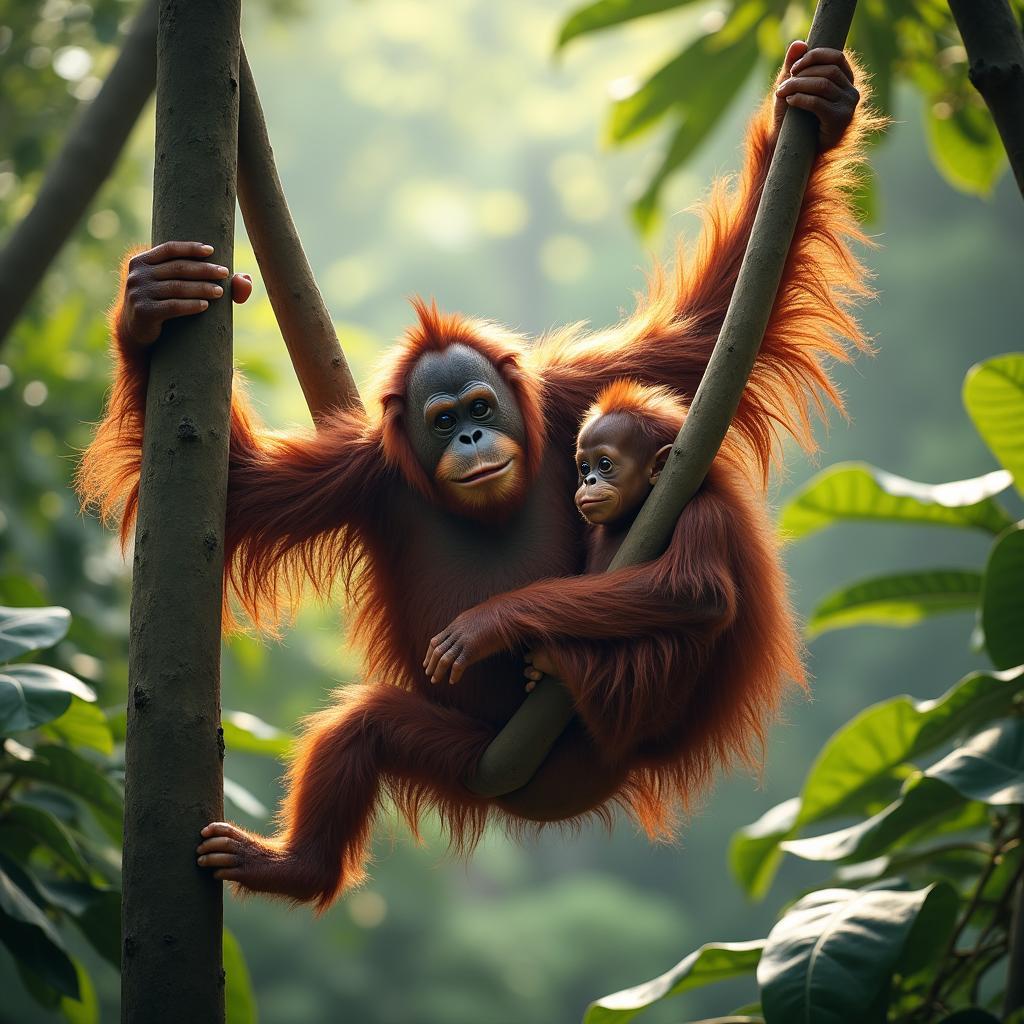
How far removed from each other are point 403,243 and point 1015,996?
25.5m

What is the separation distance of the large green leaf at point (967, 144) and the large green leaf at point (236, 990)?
3588 millimetres

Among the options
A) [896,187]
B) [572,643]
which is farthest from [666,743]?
[896,187]

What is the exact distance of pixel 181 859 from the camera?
216 cm

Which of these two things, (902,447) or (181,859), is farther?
(902,447)

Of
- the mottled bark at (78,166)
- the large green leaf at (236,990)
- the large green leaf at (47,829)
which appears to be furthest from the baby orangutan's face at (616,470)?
the mottled bark at (78,166)

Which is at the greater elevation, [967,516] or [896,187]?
[896,187]

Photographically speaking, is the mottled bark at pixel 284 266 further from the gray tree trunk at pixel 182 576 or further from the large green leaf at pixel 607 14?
the large green leaf at pixel 607 14

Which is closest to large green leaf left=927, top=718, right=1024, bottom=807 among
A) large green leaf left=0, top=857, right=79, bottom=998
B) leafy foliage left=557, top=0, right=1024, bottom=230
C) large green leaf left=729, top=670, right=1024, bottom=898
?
large green leaf left=729, top=670, right=1024, bottom=898

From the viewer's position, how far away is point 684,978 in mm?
3053

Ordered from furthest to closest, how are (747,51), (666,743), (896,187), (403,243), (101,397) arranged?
(403,243)
(896,187)
(101,397)
(747,51)
(666,743)

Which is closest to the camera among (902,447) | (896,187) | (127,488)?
(127,488)

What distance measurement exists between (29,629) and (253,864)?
85cm

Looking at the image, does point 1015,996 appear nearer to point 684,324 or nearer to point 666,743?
point 666,743

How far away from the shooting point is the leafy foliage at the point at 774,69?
4.50 meters
